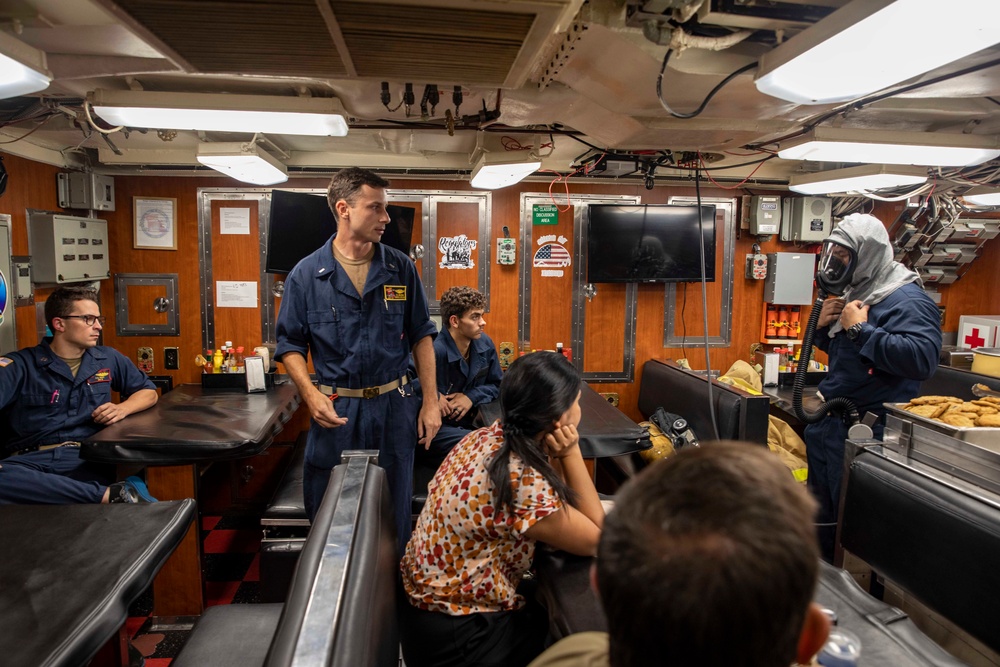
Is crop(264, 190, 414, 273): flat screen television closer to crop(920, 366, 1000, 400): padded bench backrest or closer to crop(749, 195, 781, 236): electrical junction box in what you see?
crop(749, 195, 781, 236): electrical junction box

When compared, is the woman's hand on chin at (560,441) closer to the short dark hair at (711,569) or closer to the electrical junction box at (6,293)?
the short dark hair at (711,569)

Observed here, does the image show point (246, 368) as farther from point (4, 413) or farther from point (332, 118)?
point (332, 118)

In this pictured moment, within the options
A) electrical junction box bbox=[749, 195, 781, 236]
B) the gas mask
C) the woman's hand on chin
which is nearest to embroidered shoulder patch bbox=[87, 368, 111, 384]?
the woman's hand on chin

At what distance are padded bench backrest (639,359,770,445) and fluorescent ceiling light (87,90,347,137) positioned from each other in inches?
114

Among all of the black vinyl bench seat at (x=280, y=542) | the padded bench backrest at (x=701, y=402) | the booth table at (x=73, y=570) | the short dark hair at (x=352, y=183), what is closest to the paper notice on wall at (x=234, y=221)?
the short dark hair at (x=352, y=183)

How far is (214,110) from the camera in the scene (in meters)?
2.55

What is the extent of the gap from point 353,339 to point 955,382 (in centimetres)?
501

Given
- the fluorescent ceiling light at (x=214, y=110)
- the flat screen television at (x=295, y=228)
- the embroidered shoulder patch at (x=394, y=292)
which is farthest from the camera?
the flat screen television at (x=295, y=228)

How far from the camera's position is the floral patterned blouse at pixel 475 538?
1.61 meters

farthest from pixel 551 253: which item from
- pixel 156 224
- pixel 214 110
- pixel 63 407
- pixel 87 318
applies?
pixel 63 407

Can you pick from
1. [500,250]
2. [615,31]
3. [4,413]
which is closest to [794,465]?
[500,250]

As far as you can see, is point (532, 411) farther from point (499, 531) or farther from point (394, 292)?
point (394, 292)

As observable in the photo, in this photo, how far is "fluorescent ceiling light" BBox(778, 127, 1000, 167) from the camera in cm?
289

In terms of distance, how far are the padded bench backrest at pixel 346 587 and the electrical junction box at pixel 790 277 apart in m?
4.46
